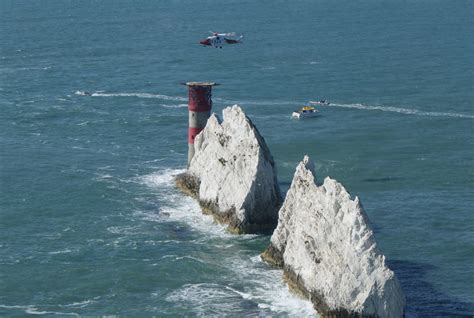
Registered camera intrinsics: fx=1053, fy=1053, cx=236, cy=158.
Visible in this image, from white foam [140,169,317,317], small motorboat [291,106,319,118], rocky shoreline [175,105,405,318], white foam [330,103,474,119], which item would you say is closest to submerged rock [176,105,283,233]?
rocky shoreline [175,105,405,318]

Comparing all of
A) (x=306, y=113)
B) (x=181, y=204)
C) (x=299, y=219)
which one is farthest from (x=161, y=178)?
(x=299, y=219)

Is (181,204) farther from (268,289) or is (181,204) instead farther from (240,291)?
(268,289)

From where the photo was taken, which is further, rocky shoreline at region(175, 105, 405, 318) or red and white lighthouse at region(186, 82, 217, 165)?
red and white lighthouse at region(186, 82, 217, 165)

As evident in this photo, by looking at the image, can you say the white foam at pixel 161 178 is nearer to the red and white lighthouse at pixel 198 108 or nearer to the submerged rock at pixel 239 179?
the red and white lighthouse at pixel 198 108

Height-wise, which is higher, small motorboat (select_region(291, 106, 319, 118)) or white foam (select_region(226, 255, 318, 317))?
small motorboat (select_region(291, 106, 319, 118))

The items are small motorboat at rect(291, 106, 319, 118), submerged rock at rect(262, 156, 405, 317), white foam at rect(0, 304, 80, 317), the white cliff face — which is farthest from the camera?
small motorboat at rect(291, 106, 319, 118)

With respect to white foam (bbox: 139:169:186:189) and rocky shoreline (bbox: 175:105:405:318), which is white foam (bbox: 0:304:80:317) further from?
white foam (bbox: 139:169:186:189)
